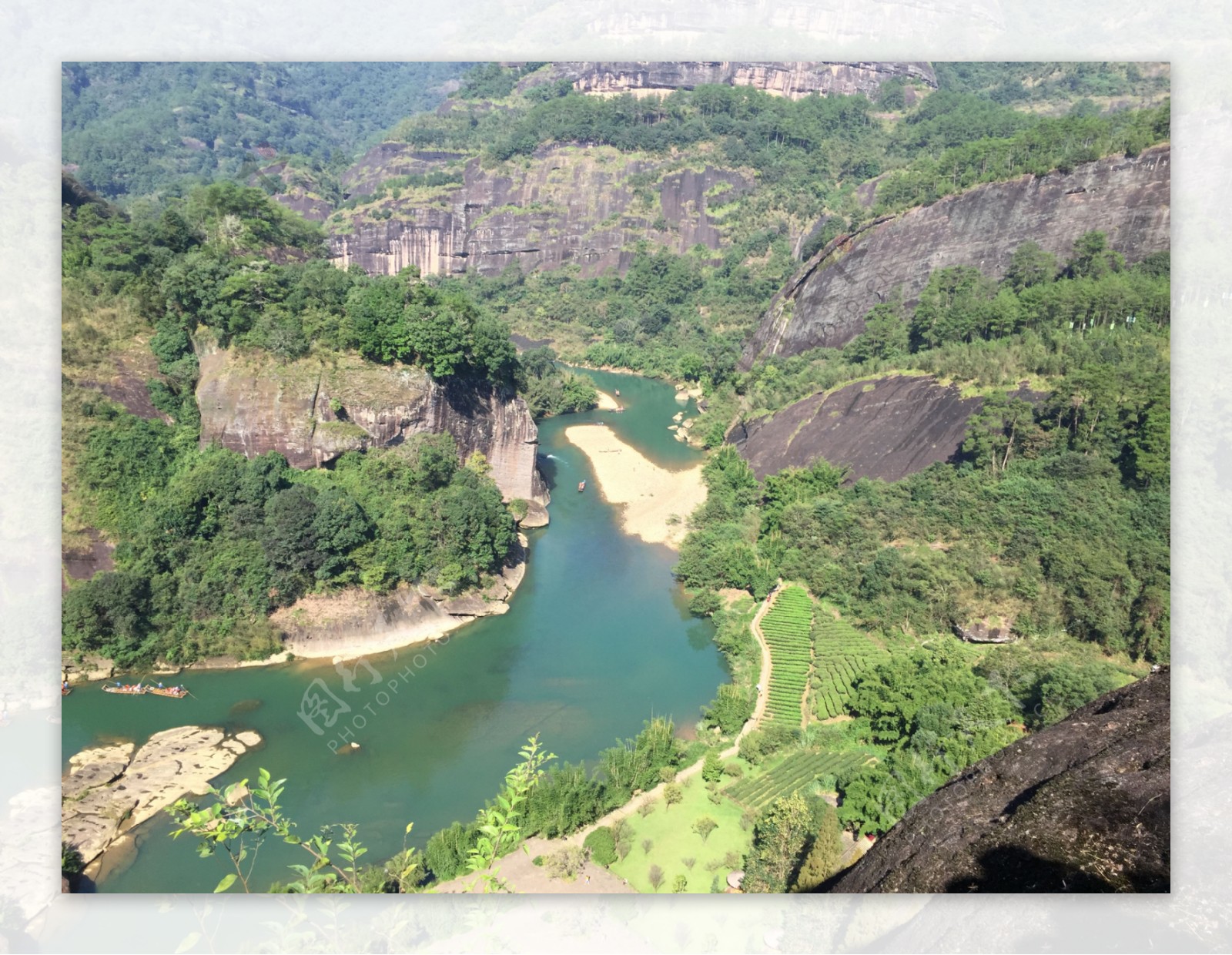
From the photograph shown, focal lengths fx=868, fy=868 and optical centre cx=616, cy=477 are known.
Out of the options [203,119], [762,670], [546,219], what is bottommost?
[762,670]

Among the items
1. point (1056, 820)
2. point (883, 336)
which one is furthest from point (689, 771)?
point (883, 336)

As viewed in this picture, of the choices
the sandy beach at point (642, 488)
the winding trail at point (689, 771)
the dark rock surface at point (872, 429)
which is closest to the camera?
the winding trail at point (689, 771)

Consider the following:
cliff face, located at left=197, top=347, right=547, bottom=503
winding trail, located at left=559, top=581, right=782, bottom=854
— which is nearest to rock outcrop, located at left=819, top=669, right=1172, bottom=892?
winding trail, located at left=559, top=581, right=782, bottom=854

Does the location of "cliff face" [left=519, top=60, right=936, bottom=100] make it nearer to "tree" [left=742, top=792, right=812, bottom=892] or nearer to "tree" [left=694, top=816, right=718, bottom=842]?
"tree" [left=694, top=816, right=718, bottom=842]

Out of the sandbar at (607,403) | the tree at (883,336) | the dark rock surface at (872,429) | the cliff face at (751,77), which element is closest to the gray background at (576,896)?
the dark rock surface at (872,429)

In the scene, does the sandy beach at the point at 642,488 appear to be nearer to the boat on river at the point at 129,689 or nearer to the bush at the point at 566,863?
the bush at the point at 566,863

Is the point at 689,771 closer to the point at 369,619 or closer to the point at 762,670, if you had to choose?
the point at 762,670
